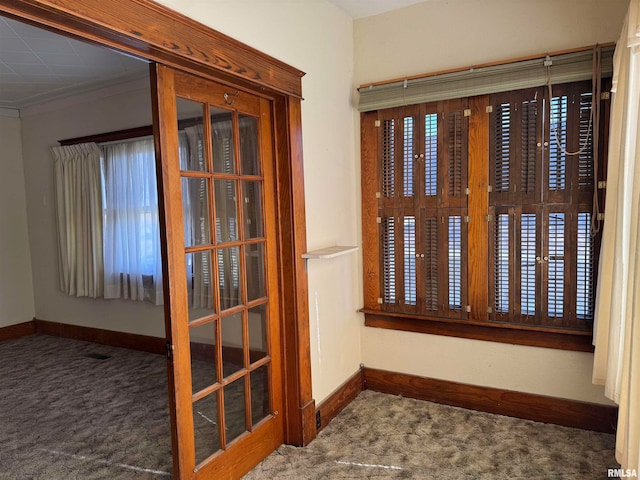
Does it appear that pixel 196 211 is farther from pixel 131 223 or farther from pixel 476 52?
pixel 131 223

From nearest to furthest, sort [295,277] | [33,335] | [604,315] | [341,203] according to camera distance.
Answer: [604,315] → [295,277] → [341,203] → [33,335]

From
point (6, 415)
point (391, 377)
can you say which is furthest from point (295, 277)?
point (6, 415)

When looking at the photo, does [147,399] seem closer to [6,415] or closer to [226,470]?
[6,415]

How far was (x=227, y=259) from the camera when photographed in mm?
2186

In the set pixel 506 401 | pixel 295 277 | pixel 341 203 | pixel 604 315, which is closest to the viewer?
pixel 604 315

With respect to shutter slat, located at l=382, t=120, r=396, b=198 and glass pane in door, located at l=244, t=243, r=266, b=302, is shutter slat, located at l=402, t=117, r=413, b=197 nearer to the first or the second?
shutter slat, located at l=382, t=120, r=396, b=198

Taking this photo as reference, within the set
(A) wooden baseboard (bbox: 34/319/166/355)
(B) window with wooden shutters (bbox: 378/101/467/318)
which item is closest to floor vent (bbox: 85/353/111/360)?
(A) wooden baseboard (bbox: 34/319/166/355)

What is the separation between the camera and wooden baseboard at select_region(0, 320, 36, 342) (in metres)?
4.98

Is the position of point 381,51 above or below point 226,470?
above

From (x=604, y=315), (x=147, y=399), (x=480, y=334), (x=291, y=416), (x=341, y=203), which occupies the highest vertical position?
(x=341, y=203)

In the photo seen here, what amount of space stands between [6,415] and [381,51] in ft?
12.3

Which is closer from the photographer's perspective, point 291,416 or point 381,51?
point 291,416

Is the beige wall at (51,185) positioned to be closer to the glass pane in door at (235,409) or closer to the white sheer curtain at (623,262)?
the glass pane in door at (235,409)

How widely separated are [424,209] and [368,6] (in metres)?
1.43
